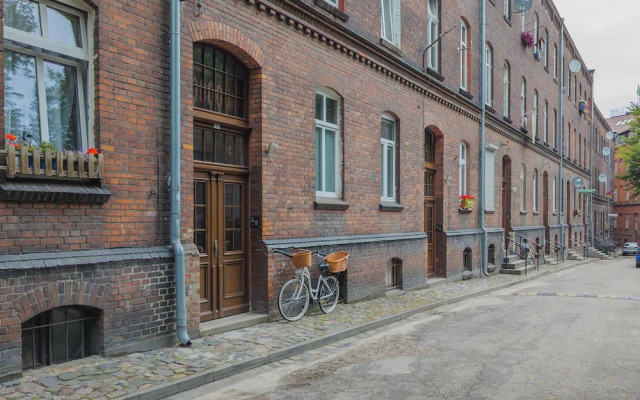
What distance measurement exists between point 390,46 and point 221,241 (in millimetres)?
6669

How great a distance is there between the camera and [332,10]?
10.2 m

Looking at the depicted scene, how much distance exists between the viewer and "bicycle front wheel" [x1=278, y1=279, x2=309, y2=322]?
28.4 ft

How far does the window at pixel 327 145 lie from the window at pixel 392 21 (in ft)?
10.4

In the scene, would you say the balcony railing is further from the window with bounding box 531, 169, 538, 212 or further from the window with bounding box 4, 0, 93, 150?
the window with bounding box 531, 169, 538, 212

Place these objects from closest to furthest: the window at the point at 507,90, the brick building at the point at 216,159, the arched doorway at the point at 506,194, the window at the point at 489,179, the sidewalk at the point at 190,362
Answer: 1. the sidewalk at the point at 190,362
2. the brick building at the point at 216,159
3. the window at the point at 489,179
4. the window at the point at 507,90
5. the arched doorway at the point at 506,194

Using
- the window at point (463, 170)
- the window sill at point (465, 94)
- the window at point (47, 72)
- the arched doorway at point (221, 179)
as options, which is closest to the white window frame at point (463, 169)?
the window at point (463, 170)

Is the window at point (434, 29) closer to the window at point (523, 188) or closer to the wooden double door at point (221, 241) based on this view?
the wooden double door at point (221, 241)

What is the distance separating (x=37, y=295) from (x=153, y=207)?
1.78 m

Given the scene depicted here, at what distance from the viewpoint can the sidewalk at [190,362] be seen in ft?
17.0

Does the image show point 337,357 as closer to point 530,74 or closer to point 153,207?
point 153,207

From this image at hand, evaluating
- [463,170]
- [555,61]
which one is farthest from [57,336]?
[555,61]

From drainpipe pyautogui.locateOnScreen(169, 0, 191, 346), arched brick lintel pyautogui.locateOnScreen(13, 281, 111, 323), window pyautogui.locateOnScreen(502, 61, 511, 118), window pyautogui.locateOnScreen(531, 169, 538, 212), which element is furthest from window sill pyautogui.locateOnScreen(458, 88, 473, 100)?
arched brick lintel pyautogui.locateOnScreen(13, 281, 111, 323)

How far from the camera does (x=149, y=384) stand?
542cm

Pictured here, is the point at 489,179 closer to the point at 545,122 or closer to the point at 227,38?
the point at 545,122
